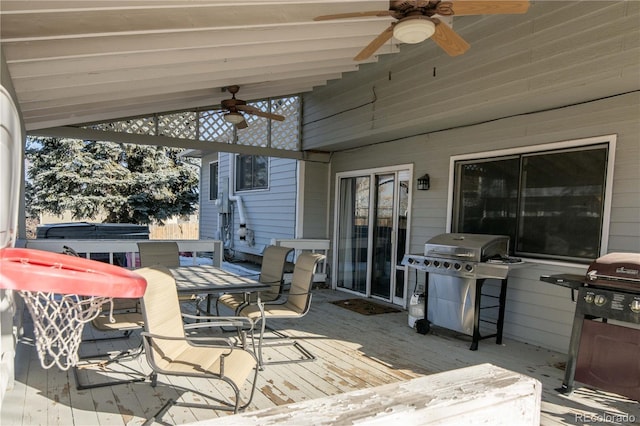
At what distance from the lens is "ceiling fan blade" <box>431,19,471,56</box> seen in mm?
2770

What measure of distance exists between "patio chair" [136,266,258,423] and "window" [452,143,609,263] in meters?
3.20

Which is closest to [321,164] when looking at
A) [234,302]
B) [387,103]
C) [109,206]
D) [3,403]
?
[387,103]

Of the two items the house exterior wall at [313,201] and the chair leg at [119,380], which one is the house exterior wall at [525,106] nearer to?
the house exterior wall at [313,201]

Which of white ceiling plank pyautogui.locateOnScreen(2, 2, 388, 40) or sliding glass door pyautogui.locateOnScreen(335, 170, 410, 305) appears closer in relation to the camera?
white ceiling plank pyautogui.locateOnScreen(2, 2, 388, 40)

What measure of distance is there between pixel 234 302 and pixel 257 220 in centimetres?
536

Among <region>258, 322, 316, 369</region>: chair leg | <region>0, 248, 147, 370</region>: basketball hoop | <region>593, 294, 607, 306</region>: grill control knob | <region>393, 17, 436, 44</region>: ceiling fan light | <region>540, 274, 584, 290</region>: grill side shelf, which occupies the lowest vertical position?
<region>258, 322, 316, 369</region>: chair leg

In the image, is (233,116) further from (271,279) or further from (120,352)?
(120,352)

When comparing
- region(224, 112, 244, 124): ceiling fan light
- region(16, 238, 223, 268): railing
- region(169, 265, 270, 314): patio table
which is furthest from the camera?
region(224, 112, 244, 124): ceiling fan light

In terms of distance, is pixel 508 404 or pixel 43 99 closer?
pixel 508 404

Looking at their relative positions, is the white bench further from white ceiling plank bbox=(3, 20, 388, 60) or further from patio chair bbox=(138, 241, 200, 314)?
patio chair bbox=(138, 241, 200, 314)

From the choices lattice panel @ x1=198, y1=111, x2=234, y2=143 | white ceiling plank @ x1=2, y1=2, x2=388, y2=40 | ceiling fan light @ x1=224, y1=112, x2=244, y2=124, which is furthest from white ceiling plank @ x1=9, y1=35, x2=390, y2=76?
lattice panel @ x1=198, y1=111, x2=234, y2=143

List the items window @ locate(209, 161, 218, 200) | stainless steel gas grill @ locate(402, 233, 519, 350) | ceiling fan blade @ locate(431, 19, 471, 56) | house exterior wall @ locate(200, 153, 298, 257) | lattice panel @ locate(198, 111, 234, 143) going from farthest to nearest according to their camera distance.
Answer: window @ locate(209, 161, 218, 200)
house exterior wall @ locate(200, 153, 298, 257)
lattice panel @ locate(198, 111, 234, 143)
stainless steel gas grill @ locate(402, 233, 519, 350)
ceiling fan blade @ locate(431, 19, 471, 56)

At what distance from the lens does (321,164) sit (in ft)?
24.4

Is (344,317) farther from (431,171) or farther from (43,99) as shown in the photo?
(43,99)
